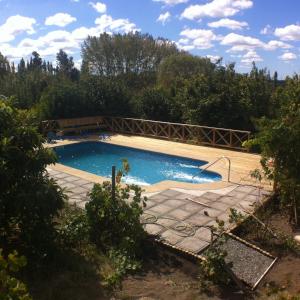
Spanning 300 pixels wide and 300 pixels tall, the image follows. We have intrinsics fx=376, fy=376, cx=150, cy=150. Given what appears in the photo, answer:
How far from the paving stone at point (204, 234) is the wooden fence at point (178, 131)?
266 inches

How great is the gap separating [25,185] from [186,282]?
2392 mm

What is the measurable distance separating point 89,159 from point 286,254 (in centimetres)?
867

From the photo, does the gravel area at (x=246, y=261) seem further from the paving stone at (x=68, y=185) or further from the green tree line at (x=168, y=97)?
the green tree line at (x=168, y=97)

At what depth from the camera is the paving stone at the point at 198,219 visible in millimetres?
6443

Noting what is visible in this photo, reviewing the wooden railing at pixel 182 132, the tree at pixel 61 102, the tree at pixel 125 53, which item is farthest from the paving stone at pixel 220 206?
the tree at pixel 125 53

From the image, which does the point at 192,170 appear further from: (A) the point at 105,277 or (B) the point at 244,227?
(A) the point at 105,277

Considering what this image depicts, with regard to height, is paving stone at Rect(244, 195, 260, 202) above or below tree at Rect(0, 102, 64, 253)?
below

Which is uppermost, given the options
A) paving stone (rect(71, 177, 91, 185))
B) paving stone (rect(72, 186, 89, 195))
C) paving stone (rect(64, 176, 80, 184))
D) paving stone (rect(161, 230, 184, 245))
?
paving stone (rect(64, 176, 80, 184))

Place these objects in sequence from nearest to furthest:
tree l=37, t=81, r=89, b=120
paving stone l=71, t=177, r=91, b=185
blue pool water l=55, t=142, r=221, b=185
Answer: paving stone l=71, t=177, r=91, b=185 < blue pool water l=55, t=142, r=221, b=185 < tree l=37, t=81, r=89, b=120

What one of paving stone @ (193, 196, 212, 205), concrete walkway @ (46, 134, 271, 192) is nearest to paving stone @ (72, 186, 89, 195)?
concrete walkway @ (46, 134, 271, 192)

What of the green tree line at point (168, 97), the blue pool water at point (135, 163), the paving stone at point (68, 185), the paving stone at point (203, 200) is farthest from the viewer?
the green tree line at point (168, 97)

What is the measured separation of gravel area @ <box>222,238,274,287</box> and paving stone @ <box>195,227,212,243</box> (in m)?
0.34

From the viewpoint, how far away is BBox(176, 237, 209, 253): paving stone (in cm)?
554

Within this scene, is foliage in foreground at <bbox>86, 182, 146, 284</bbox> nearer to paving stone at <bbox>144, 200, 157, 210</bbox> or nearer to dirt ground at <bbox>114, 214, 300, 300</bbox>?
dirt ground at <bbox>114, 214, 300, 300</bbox>
